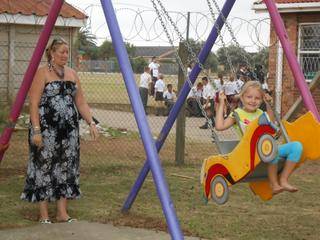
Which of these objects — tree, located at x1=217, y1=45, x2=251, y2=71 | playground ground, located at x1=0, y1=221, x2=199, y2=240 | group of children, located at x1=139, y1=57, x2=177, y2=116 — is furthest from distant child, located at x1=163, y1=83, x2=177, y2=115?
playground ground, located at x1=0, y1=221, x2=199, y2=240

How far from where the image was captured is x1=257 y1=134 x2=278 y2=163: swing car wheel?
4277 millimetres

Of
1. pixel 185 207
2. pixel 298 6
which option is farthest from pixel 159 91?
pixel 185 207

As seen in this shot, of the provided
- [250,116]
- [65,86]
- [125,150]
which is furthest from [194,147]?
[250,116]

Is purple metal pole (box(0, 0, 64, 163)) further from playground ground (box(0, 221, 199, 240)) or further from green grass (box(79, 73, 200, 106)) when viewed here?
green grass (box(79, 73, 200, 106))

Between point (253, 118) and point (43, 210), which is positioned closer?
point (253, 118)

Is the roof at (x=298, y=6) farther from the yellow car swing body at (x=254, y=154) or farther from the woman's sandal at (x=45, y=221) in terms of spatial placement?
the yellow car swing body at (x=254, y=154)

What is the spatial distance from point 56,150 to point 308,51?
506 inches

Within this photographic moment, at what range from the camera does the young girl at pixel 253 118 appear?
4.47 meters

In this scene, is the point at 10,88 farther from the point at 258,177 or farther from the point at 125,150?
the point at 258,177

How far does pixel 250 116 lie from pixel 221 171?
0.57 meters

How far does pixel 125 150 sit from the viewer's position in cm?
1161

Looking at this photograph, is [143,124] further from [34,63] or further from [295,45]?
[295,45]

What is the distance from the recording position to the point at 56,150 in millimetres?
5934

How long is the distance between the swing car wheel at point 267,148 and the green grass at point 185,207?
152 centimetres
